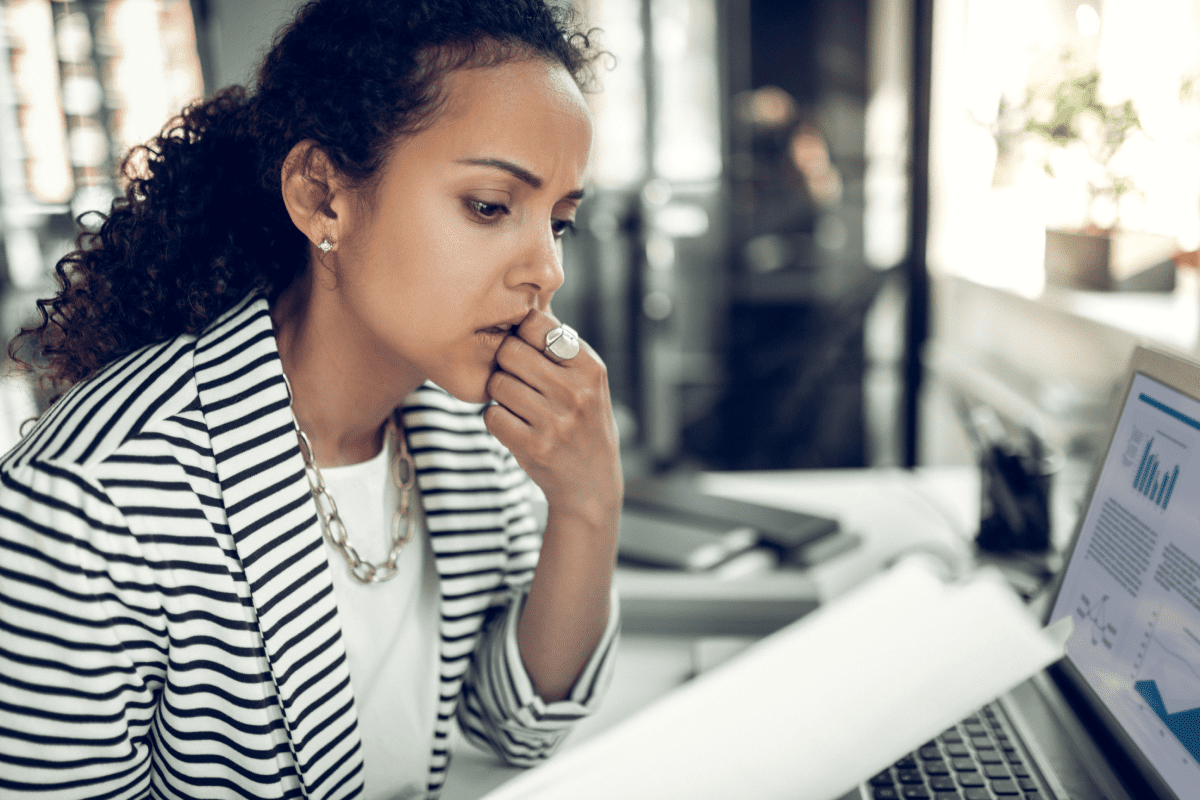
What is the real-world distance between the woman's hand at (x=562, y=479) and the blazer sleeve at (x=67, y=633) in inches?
12.8

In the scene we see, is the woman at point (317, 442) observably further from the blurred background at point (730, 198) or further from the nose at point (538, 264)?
the blurred background at point (730, 198)

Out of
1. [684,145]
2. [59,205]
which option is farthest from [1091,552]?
[59,205]

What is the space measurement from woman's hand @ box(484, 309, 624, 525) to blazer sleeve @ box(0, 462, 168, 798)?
32 cm

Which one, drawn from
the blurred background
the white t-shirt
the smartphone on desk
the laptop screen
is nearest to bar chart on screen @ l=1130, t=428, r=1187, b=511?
the laptop screen

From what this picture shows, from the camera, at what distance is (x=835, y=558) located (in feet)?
3.97

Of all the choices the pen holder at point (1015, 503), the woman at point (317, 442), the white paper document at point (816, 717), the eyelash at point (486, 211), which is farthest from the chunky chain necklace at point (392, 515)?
the pen holder at point (1015, 503)

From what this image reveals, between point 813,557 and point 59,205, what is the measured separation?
417cm

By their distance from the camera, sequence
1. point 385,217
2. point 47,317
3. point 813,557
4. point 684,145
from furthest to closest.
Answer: point 684,145 → point 813,557 → point 47,317 → point 385,217

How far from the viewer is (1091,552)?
772 mm

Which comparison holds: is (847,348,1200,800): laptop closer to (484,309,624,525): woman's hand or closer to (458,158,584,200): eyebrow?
(484,309,624,525): woman's hand

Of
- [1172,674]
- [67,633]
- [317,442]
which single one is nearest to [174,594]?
[67,633]

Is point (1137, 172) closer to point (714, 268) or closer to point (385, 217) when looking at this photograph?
point (385, 217)

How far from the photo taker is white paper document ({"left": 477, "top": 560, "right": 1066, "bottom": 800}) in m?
0.50

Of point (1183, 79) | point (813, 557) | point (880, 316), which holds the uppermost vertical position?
point (1183, 79)
